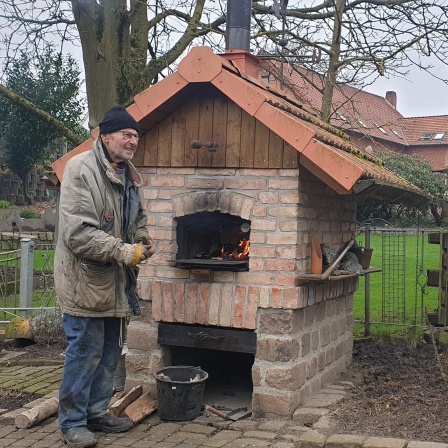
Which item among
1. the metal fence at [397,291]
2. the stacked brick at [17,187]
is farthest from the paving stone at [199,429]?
the stacked brick at [17,187]

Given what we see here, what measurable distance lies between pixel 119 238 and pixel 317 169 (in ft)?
5.61

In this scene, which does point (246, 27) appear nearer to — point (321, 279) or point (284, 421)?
point (321, 279)

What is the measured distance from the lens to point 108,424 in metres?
5.30

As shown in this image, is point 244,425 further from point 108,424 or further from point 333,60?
point 333,60

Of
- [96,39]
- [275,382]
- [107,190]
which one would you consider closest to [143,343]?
[275,382]

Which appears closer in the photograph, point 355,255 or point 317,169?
point 317,169

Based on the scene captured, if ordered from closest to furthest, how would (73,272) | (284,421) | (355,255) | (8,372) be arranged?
(73,272), (284,421), (355,255), (8,372)

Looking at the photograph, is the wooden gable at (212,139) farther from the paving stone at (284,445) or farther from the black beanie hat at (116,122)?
the paving stone at (284,445)

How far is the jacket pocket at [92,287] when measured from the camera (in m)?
4.91

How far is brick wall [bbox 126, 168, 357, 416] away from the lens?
561 centimetres

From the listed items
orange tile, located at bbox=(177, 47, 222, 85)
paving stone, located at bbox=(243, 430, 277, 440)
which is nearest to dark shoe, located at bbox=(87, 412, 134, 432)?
paving stone, located at bbox=(243, 430, 277, 440)

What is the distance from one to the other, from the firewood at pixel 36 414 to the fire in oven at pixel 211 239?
1583 mm

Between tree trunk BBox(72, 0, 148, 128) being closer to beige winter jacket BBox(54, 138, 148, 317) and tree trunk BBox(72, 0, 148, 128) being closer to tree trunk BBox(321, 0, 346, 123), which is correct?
tree trunk BBox(321, 0, 346, 123)

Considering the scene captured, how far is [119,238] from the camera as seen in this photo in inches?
195
